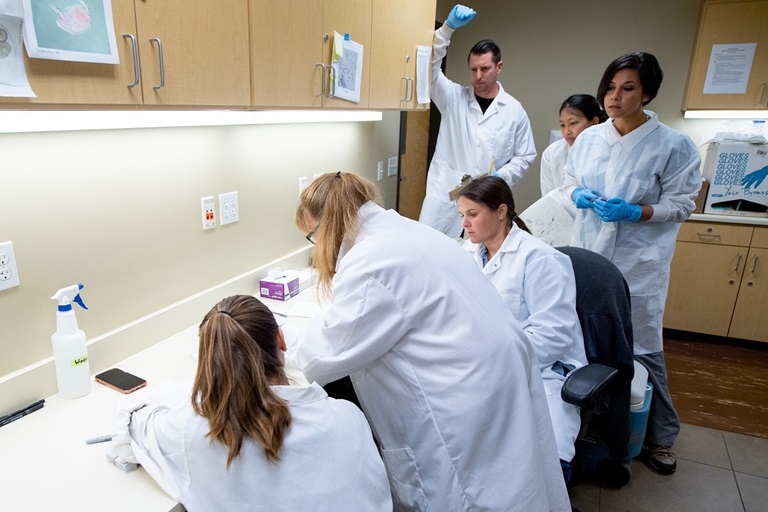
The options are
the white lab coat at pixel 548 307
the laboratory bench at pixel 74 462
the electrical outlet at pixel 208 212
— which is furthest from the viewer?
the electrical outlet at pixel 208 212

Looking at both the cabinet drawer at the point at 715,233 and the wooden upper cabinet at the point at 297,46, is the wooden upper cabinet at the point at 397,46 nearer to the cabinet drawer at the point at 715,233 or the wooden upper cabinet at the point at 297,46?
the wooden upper cabinet at the point at 297,46

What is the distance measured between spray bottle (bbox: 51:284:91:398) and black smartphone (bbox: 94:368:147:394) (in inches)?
2.2

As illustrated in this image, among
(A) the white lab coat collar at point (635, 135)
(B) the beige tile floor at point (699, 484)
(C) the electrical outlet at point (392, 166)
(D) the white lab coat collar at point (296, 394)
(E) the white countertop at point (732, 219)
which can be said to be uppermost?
(A) the white lab coat collar at point (635, 135)

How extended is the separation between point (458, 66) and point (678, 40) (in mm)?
1491

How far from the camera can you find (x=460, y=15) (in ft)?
7.72

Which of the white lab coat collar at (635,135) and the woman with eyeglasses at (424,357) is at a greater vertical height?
the white lab coat collar at (635,135)

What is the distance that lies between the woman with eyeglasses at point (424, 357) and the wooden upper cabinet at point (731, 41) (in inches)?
113

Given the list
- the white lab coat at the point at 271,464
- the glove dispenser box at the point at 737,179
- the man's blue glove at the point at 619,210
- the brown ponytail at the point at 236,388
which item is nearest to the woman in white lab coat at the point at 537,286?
the man's blue glove at the point at 619,210

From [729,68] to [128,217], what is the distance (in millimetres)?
3486

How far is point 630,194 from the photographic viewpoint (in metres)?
2.13

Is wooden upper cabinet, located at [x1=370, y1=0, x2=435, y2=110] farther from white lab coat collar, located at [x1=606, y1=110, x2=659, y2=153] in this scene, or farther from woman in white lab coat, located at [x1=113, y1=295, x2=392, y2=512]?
woman in white lab coat, located at [x1=113, y1=295, x2=392, y2=512]

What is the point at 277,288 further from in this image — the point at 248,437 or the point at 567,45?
the point at 567,45

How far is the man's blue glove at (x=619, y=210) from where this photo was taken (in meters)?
2.07

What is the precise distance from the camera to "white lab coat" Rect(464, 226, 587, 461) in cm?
148
